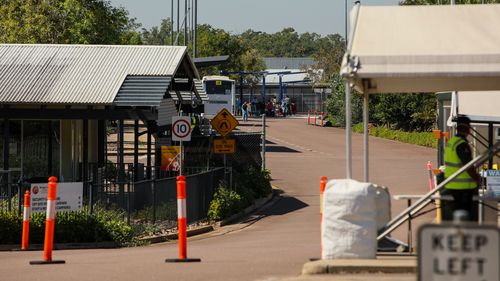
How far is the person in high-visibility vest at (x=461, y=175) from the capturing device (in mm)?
13961

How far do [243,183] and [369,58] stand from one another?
61.8 ft

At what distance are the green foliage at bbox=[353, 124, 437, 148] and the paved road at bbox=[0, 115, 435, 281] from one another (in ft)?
28.1

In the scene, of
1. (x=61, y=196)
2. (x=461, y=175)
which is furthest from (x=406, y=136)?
(x=461, y=175)

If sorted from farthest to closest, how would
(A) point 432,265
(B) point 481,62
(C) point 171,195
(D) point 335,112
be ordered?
1. (D) point 335,112
2. (C) point 171,195
3. (B) point 481,62
4. (A) point 432,265

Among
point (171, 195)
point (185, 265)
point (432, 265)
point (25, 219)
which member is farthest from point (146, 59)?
point (432, 265)

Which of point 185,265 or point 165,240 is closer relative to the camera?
point 185,265

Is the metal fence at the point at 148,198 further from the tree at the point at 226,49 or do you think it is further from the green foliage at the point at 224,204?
the tree at the point at 226,49

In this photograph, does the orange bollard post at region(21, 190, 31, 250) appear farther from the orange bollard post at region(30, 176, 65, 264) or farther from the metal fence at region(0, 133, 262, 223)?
the orange bollard post at region(30, 176, 65, 264)

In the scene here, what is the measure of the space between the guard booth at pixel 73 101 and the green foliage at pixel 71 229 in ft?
16.1

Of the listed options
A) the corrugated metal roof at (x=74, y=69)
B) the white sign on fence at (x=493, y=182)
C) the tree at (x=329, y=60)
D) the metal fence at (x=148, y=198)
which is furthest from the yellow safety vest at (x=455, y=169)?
the tree at (x=329, y=60)

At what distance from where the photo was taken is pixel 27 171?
2948 cm

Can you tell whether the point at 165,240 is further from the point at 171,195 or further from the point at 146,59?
the point at 146,59

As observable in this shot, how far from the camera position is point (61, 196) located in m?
20.5

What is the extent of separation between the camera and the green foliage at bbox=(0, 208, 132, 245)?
70.0 ft
